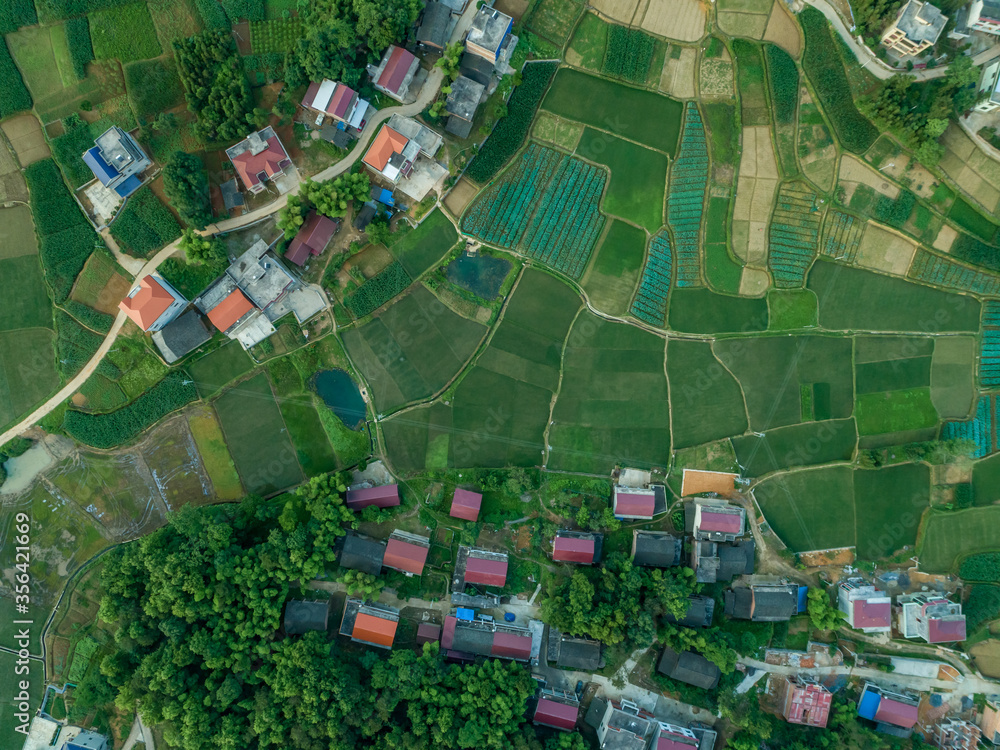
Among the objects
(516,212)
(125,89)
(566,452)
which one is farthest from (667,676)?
(125,89)

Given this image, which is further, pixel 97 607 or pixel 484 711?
pixel 97 607

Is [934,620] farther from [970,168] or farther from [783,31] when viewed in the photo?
[783,31]

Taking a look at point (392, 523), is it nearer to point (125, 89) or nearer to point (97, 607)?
point (97, 607)

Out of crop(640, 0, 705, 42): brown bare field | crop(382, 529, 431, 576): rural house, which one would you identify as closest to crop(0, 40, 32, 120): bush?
crop(382, 529, 431, 576): rural house

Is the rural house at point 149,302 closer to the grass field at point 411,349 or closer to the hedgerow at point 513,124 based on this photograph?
the grass field at point 411,349

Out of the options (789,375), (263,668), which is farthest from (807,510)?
(263,668)

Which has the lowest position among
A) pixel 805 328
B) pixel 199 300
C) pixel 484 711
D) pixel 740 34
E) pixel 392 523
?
pixel 484 711

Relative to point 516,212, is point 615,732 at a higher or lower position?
lower

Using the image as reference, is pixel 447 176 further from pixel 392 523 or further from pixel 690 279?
pixel 392 523
